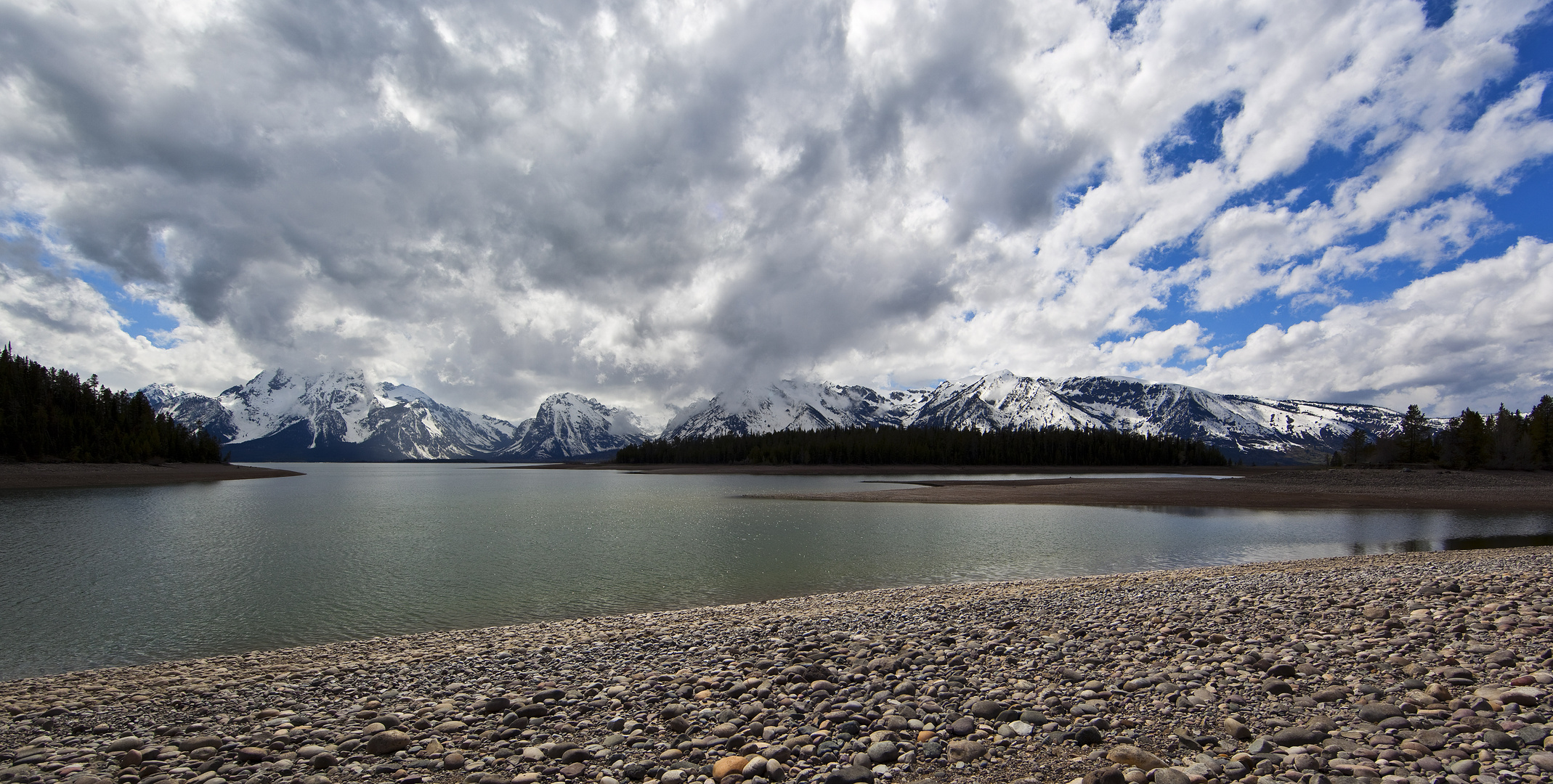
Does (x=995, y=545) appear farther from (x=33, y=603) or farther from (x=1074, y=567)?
(x=33, y=603)

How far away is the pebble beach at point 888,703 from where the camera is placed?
21.2 feet

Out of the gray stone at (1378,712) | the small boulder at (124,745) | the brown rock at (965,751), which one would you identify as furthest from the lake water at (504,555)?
the gray stone at (1378,712)

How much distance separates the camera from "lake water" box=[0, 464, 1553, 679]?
59.1 feet

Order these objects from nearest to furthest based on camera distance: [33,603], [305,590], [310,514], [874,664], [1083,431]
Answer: [874,664], [33,603], [305,590], [310,514], [1083,431]

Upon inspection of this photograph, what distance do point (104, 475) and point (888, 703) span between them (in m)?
113

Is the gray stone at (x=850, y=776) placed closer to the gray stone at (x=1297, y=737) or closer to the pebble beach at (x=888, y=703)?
the pebble beach at (x=888, y=703)

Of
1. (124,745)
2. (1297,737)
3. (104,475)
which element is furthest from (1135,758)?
(104,475)

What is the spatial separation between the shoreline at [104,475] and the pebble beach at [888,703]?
280ft

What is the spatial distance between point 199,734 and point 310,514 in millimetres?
48652

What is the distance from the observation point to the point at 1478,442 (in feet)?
303

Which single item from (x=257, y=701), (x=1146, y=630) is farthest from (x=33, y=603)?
(x=1146, y=630)

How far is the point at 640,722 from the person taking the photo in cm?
827

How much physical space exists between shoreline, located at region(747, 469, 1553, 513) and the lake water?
547 centimetres

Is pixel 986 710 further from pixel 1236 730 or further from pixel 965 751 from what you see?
pixel 1236 730
